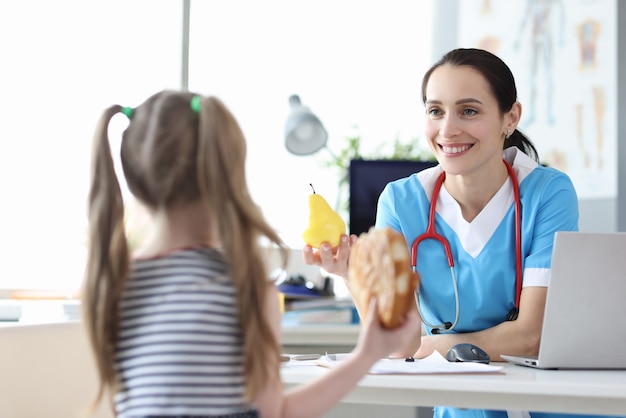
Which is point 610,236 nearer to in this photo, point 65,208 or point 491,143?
point 491,143

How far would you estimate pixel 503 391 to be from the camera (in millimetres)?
1430

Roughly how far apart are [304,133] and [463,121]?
1673 millimetres

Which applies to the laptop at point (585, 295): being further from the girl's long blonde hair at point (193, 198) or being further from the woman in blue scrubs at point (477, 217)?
the girl's long blonde hair at point (193, 198)

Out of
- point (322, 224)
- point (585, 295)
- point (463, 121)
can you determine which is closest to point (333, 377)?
point (585, 295)

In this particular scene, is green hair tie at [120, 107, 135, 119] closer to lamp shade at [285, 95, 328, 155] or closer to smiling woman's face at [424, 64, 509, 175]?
smiling woman's face at [424, 64, 509, 175]

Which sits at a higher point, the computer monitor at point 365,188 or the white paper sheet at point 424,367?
the computer monitor at point 365,188

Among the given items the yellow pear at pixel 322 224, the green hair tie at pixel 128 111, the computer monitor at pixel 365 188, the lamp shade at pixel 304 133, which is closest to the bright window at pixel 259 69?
the lamp shade at pixel 304 133

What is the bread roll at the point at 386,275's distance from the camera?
1.07 metres

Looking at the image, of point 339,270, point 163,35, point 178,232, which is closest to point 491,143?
point 339,270

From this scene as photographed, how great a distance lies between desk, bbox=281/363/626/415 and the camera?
142cm

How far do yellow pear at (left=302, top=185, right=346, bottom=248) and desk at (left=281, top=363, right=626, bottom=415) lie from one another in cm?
40

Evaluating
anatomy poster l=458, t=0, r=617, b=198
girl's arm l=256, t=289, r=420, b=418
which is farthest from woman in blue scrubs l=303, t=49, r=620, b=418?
anatomy poster l=458, t=0, r=617, b=198

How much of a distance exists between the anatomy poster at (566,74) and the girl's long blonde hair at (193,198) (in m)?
3.43

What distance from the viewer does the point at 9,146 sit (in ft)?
11.5
